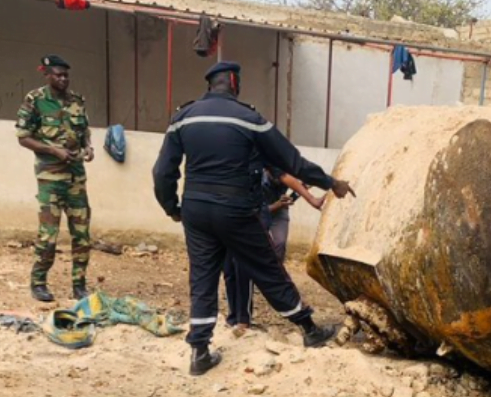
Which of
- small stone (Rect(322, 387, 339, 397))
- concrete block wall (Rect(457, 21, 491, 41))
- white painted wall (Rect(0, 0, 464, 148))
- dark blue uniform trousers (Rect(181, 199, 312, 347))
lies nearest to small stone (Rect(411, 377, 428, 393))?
small stone (Rect(322, 387, 339, 397))

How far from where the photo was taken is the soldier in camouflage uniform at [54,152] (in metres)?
5.02

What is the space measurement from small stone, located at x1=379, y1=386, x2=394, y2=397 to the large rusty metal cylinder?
1.08ft

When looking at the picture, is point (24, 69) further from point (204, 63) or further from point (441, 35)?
point (441, 35)

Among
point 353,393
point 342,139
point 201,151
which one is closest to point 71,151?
point 201,151

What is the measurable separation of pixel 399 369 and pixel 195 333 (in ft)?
3.58

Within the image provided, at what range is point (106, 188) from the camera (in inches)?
298

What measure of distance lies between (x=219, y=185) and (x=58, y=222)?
1.81 metres

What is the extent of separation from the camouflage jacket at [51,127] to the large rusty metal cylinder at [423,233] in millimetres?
1831

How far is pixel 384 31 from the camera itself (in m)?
12.0

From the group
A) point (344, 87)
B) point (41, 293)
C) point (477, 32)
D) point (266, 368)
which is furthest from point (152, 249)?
point (477, 32)

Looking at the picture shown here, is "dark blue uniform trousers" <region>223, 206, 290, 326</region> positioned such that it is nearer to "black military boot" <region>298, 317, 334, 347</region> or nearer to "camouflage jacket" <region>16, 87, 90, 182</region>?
"black military boot" <region>298, 317, 334, 347</region>

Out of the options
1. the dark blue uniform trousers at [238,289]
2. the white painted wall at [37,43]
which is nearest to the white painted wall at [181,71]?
the white painted wall at [37,43]

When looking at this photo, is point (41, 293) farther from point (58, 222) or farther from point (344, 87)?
point (344, 87)

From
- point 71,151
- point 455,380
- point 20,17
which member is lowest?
point 455,380
